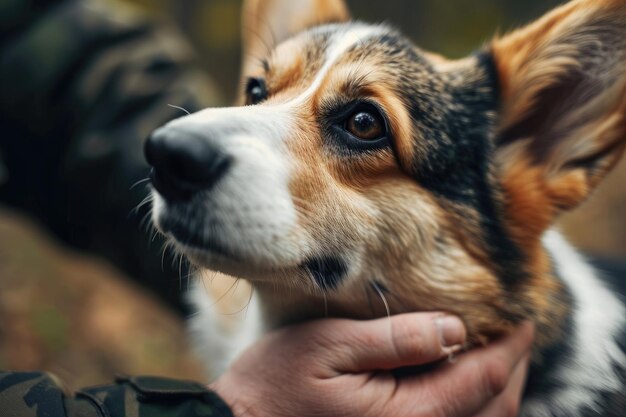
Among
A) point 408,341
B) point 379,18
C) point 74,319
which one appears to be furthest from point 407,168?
point 379,18

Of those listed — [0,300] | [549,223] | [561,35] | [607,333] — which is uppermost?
[561,35]

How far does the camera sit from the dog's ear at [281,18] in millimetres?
2590

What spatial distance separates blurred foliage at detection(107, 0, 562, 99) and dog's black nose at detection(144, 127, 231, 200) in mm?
6793

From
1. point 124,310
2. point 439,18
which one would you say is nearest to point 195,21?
point 439,18

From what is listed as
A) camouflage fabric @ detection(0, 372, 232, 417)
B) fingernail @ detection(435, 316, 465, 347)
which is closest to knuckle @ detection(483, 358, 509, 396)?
fingernail @ detection(435, 316, 465, 347)

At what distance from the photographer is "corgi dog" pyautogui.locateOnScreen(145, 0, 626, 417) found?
1.73 meters

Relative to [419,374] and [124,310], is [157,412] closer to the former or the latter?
[419,374]

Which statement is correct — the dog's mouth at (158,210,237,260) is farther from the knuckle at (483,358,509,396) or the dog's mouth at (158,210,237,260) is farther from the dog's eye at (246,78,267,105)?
the knuckle at (483,358,509,396)

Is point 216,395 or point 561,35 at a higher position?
point 561,35

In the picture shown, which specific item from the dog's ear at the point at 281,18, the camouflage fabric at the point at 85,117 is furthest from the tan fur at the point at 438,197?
the camouflage fabric at the point at 85,117

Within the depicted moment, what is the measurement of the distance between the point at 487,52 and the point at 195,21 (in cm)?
701

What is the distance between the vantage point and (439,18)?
8.34 m

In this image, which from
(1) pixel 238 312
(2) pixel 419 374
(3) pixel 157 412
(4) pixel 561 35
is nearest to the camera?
(3) pixel 157 412

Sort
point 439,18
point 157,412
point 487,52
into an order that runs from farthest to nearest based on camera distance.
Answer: point 439,18
point 487,52
point 157,412
